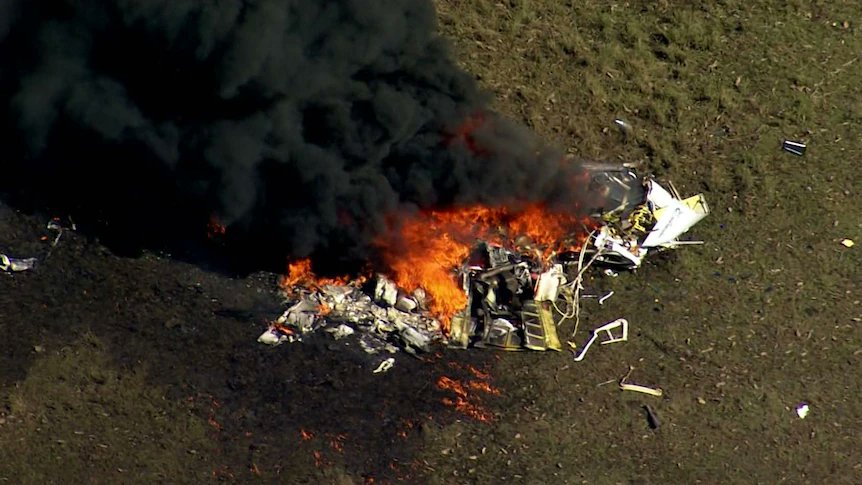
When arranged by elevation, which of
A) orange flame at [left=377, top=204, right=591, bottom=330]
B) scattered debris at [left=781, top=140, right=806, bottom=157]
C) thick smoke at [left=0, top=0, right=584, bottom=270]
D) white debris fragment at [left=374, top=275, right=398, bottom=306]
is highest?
thick smoke at [left=0, top=0, right=584, bottom=270]

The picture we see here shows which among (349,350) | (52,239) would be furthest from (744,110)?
(52,239)

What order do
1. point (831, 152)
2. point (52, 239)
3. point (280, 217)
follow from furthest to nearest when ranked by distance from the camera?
point (831, 152) < point (52, 239) < point (280, 217)

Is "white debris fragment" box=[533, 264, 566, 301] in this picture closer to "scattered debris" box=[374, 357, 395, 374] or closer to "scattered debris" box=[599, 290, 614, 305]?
"scattered debris" box=[599, 290, 614, 305]

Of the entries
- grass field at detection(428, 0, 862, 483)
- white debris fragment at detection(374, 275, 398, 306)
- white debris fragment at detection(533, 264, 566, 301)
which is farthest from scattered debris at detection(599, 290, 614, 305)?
white debris fragment at detection(374, 275, 398, 306)

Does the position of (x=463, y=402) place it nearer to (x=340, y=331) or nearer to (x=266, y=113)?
(x=340, y=331)

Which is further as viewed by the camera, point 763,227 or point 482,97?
point 763,227

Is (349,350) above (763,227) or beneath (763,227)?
beneath

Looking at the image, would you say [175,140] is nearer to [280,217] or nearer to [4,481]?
[280,217]
